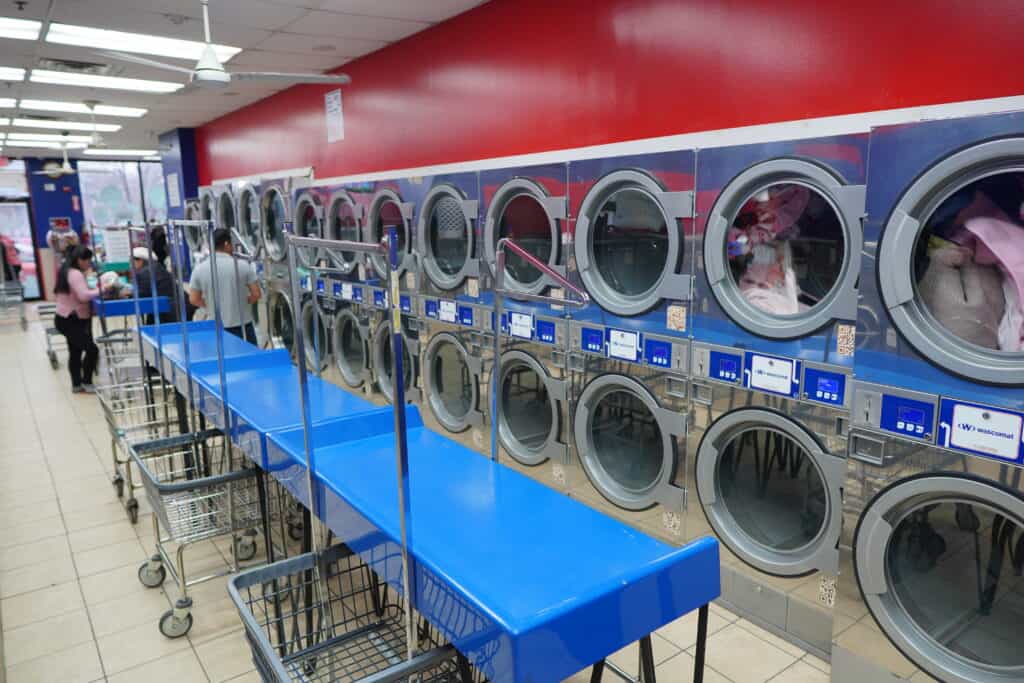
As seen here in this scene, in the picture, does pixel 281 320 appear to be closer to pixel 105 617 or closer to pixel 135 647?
pixel 105 617

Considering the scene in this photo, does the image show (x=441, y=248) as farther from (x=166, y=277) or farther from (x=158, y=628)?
(x=166, y=277)

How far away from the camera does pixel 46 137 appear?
10.8 meters

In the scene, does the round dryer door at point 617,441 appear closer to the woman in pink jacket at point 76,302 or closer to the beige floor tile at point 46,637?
the beige floor tile at point 46,637

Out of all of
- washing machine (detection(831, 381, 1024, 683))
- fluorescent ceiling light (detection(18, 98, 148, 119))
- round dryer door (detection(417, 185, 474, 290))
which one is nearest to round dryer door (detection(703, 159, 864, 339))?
washing machine (detection(831, 381, 1024, 683))

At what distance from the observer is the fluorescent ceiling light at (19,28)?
460 centimetres

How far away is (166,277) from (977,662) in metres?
6.94

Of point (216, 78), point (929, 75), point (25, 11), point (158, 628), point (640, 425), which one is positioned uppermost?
point (25, 11)

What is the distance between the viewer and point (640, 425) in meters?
3.47

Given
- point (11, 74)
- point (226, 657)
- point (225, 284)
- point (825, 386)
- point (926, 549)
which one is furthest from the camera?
point (11, 74)

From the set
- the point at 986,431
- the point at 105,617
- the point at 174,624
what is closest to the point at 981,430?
A: the point at 986,431

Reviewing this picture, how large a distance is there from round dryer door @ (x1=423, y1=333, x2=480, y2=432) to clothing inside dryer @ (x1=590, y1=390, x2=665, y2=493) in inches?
39.7

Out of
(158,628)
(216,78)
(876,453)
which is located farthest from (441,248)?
(876,453)

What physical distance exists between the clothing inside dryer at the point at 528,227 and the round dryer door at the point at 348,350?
6.64ft

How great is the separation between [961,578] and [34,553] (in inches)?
175
